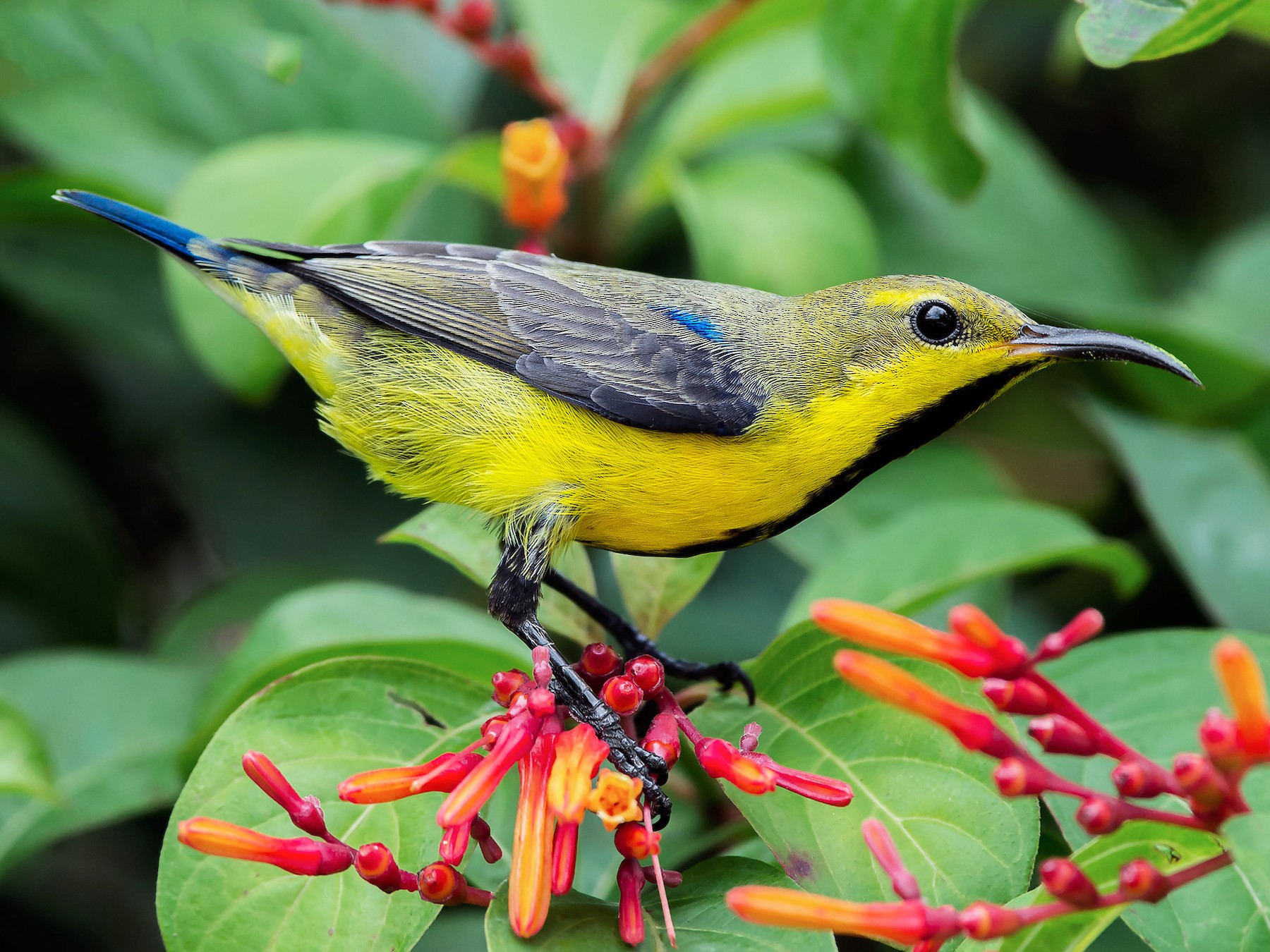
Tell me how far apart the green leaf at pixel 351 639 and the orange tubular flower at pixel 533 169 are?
104 cm

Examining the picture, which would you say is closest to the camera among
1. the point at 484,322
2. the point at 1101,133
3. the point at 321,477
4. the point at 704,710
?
the point at 704,710

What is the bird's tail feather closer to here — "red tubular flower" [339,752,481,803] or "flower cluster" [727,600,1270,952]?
"red tubular flower" [339,752,481,803]

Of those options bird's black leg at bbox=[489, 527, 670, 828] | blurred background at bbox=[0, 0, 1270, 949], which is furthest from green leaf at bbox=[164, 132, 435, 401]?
bird's black leg at bbox=[489, 527, 670, 828]

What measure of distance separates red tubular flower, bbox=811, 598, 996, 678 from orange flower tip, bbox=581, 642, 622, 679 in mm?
591

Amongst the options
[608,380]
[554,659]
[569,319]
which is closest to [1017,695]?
[554,659]

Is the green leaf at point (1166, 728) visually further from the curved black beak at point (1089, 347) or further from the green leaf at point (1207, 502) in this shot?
the green leaf at point (1207, 502)

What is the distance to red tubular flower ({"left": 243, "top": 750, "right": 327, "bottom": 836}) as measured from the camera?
5.44 feet

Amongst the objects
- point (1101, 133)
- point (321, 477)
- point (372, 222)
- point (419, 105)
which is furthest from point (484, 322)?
point (1101, 133)

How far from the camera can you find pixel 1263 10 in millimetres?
2619

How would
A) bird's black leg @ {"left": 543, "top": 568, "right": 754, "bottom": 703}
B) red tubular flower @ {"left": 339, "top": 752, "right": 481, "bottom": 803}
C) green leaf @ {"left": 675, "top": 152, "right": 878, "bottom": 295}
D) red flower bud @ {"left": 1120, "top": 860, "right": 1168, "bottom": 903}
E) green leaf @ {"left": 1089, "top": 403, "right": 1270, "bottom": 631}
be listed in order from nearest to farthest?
red flower bud @ {"left": 1120, "top": 860, "right": 1168, "bottom": 903} → red tubular flower @ {"left": 339, "top": 752, "right": 481, "bottom": 803} → bird's black leg @ {"left": 543, "top": 568, "right": 754, "bottom": 703} → green leaf @ {"left": 1089, "top": 403, "right": 1270, "bottom": 631} → green leaf @ {"left": 675, "top": 152, "right": 878, "bottom": 295}

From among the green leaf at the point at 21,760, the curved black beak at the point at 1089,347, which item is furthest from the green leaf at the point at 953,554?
the green leaf at the point at 21,760

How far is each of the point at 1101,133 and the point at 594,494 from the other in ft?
11.7

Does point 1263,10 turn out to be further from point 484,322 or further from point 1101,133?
point 1101,133

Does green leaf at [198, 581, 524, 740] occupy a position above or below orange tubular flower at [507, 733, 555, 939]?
below
